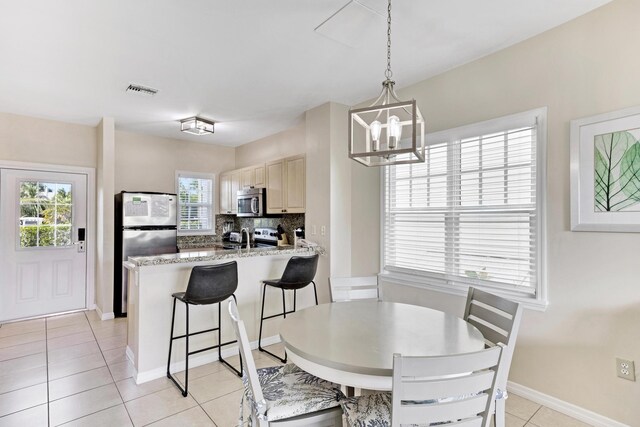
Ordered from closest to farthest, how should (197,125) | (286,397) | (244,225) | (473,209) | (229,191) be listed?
(286,397)
(473,209)
(197,125)
(229,191)
(244,225)

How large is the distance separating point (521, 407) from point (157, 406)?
105 inches

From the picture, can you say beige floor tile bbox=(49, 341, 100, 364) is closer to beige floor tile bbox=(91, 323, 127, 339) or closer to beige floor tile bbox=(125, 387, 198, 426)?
beige floor tile bbox=(91, 323, 127, 339)

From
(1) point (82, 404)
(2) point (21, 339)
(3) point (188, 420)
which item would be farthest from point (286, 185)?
(2) point (21, 339)

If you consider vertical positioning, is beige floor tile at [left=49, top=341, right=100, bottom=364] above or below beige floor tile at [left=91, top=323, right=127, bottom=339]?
above

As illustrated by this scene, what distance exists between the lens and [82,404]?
2.36 m

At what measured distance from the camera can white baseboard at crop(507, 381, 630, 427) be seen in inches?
81.8

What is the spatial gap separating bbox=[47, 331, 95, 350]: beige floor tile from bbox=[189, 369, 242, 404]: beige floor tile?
5.74 ft

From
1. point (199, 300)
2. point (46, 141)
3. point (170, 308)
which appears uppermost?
point (46, 141)

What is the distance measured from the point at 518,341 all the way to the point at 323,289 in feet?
6.47

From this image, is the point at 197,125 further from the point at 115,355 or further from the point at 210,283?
the point at 115,355

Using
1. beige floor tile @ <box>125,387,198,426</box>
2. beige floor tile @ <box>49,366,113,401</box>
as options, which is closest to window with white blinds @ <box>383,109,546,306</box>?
beige floor tile @ <box>125,387,198,426</box>

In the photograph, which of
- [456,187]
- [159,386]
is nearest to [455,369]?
[456,187]

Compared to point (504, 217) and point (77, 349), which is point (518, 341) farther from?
point (77, 349)

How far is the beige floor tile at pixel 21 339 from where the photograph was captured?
347 cm
